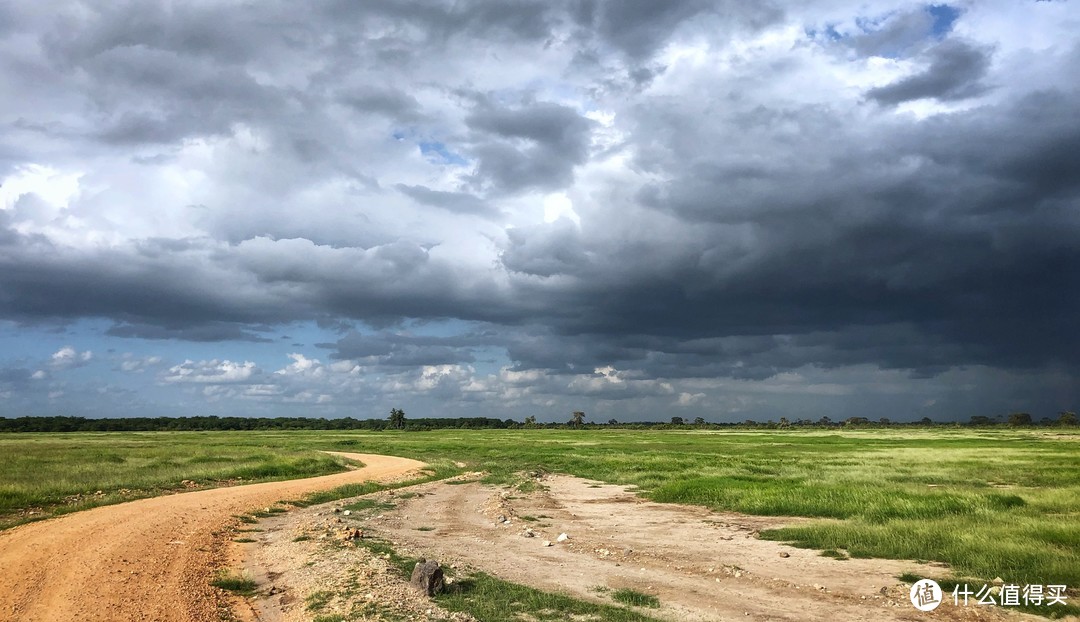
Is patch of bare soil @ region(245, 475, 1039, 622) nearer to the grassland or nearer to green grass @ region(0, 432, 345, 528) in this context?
the grassland

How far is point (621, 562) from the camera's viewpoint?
1523 centimetres

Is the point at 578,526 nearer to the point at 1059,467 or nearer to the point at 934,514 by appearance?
the point at 934,514

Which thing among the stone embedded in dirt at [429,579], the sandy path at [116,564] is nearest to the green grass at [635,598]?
the stone embedded in dirt at [429,579]

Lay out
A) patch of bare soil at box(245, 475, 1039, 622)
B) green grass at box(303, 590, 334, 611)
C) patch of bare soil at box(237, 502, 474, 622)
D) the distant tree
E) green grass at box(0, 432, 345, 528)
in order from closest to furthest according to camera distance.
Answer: patch of bare soil at box(237, 502, 474, 622)
patch of bare soil at box(245, 475, 1039, 622)
green grass at box(303, 590, 334, 611)
green grass at box(0, 432, 345, 528)
the distant tree

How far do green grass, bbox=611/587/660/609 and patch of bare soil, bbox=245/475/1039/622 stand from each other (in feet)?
Answer: 0.60

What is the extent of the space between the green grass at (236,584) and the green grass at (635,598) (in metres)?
7.52

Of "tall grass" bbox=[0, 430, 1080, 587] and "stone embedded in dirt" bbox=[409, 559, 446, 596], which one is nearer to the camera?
"stone embedded in dirt" bbox=[409, 559, 446, 596]

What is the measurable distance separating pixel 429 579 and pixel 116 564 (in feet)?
24.0

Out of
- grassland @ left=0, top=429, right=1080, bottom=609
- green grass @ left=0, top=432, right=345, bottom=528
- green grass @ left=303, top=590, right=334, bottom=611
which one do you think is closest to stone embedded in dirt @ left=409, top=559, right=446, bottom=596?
green grass @ left=303, top=590, right=334, bottom=611

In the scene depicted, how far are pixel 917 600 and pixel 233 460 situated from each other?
1844 inches

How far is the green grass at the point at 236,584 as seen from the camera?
42.1 feet

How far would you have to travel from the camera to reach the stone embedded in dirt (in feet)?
39.9

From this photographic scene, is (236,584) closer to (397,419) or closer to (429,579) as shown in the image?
(429,579)

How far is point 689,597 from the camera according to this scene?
39.3 feet
